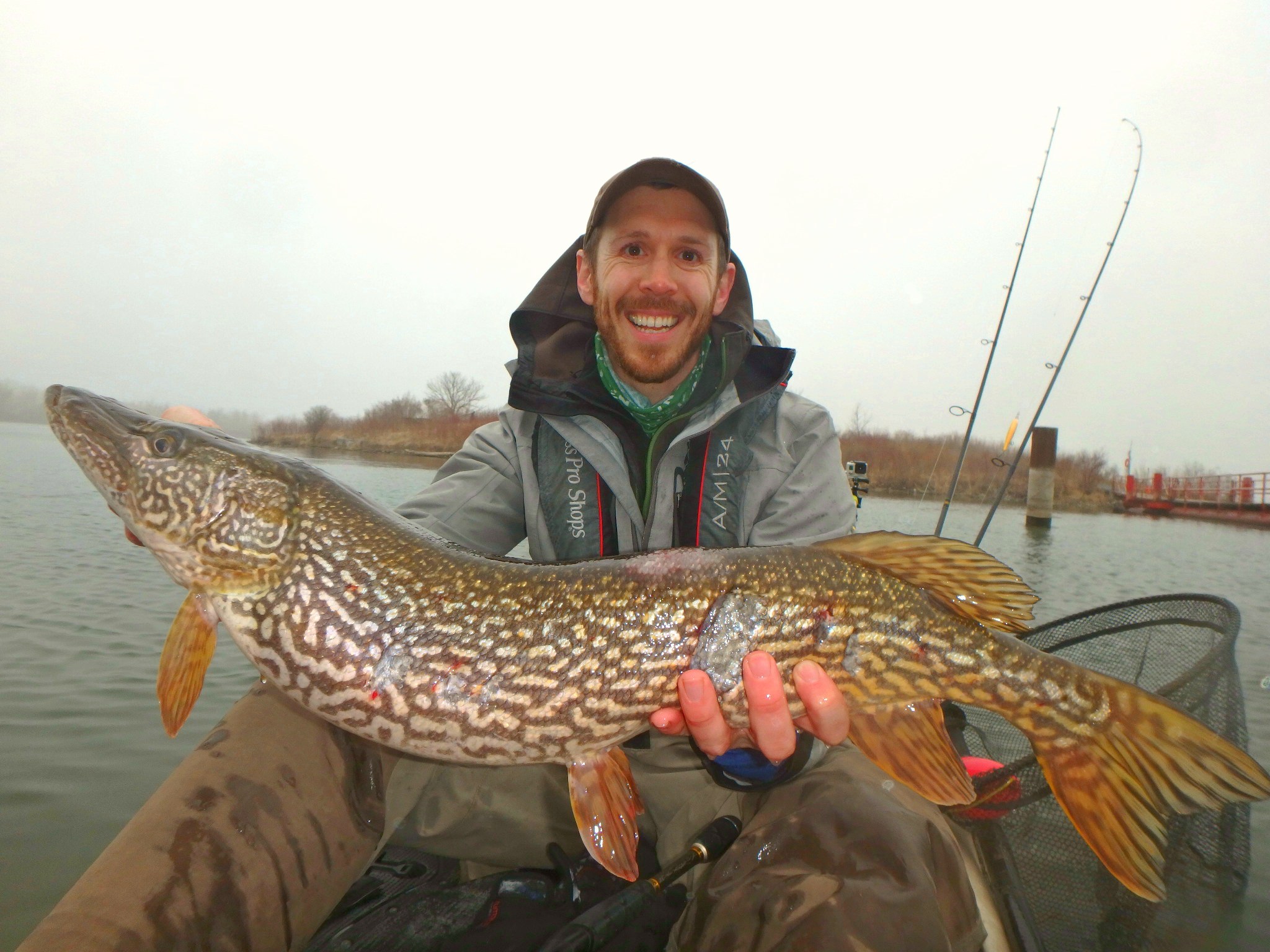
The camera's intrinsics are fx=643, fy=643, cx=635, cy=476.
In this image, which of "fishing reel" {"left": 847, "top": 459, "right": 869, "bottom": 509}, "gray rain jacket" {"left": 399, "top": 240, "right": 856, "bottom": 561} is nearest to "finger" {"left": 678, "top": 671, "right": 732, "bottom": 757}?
"gray rain jacket" {"left": 399, "top": 240, "right": 856, "bottom": 561}

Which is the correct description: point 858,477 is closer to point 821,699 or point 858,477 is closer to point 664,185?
point 664,185

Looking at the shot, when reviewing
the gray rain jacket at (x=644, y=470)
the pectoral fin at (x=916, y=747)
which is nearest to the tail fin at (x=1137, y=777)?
the pectoral fin at (x=916, y=747)

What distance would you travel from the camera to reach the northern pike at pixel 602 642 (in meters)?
1.60

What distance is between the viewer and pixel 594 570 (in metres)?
1.73

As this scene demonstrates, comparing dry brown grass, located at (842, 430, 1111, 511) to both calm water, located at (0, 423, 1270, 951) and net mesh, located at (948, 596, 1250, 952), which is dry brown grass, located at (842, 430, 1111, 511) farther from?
net mesh, located at (948, 596, 1250, 952)

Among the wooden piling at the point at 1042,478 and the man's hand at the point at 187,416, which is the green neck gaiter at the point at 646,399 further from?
the wooden piling at the point at 1042,478

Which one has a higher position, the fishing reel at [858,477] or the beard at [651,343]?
the beard at [651,343]

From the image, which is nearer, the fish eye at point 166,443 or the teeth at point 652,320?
the fish eye at point 166,443

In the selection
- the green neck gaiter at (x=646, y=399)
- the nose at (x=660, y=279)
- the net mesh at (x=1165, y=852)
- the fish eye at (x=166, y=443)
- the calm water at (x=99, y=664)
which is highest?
the nose at (x=660, y=279)

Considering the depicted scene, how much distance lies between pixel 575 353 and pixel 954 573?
1.90m

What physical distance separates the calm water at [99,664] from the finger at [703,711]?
2.23 m

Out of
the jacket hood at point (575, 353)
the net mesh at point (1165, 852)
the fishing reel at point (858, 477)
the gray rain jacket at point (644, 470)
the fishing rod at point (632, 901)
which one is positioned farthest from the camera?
the fishing reel at point (858, 477)

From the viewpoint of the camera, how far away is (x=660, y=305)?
9.00 ft

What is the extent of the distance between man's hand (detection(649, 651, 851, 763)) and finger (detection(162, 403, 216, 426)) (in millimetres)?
1790
